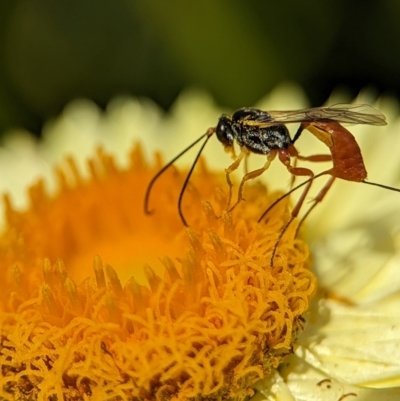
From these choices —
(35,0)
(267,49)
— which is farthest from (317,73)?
(35,0)

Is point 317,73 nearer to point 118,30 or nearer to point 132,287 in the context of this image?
point 118,30

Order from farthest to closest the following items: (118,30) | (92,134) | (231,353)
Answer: (118,30) < (92,134) < (231,353)

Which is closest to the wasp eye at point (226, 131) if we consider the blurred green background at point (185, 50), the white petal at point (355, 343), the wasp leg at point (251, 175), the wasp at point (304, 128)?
the wasp at point (304, 128)

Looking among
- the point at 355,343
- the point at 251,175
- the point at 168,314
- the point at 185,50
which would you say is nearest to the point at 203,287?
the point at 168,314

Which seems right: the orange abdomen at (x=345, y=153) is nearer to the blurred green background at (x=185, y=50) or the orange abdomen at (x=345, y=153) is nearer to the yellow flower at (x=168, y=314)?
the yellow flower at (x=168, y=314)

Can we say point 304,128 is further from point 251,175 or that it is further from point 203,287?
point 203,287
